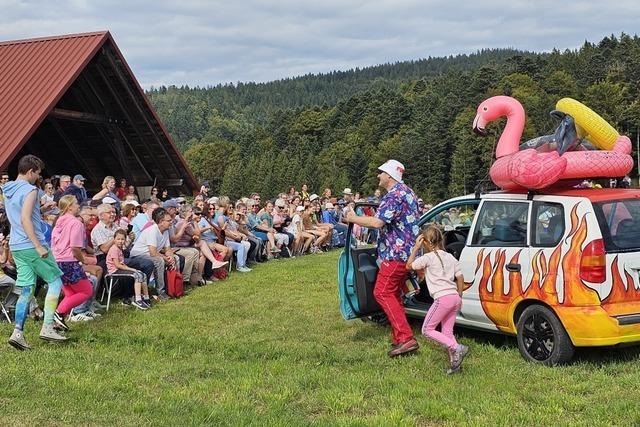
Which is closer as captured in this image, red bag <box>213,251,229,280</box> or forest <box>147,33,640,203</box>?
red bag <box>213,251,229,280</box>

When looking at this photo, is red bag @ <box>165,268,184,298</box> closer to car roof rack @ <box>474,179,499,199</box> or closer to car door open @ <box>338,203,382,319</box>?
car door open @ <box>338,203,382,319</box>

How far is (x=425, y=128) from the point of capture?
88.9 m

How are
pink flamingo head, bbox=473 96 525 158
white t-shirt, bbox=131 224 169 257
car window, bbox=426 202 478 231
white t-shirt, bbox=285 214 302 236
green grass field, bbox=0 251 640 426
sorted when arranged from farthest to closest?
1. white t-shirt, bbox=285 214 302 236
2. white t-shirt, bbox=131 224 169 257
3. car window, bbox=426 202 478 231
4. pink flamingo head, bbox=473 96 525 158
5. green grass field, bbox=0 251 640 426

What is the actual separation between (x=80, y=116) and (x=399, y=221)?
13162 mm

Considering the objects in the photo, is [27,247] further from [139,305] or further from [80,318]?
[139,305]

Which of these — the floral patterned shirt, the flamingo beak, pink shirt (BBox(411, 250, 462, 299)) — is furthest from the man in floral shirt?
the flamingo beak

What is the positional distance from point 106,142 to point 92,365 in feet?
48.2

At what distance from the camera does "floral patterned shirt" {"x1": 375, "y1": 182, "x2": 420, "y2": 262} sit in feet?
22.5

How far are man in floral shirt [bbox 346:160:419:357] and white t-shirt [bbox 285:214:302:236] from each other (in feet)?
36.2

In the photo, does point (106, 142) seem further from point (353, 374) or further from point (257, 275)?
point (353, 374)

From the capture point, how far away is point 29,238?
7.19 metres

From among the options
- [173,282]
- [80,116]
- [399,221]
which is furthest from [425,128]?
[399,221]

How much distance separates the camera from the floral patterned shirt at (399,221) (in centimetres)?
687

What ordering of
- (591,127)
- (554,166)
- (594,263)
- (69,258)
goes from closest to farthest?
(594,263)
(554,166)
(591,127)
(69,258)
